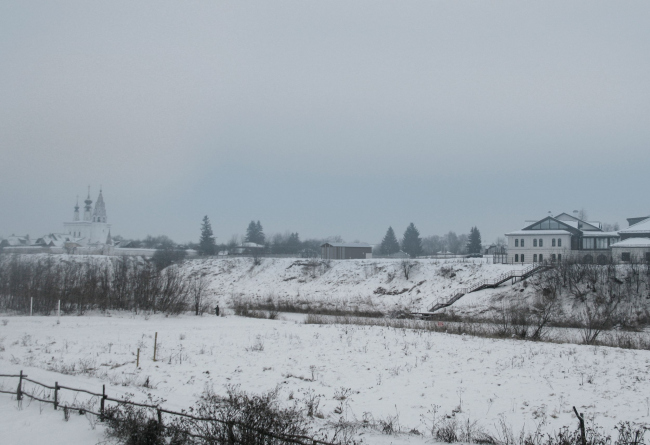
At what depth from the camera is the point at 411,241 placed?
9838cm

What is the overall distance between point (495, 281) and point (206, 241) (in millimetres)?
63057

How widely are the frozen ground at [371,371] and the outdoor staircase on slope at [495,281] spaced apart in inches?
775

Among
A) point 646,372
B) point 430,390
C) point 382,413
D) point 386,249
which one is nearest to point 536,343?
point 646,372

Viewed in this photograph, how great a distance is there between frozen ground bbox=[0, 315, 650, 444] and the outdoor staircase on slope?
19.7 m

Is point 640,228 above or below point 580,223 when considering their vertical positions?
below

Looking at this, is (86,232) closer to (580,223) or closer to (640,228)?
(580,223)

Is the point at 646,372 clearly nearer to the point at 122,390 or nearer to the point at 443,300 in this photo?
the point at 122,390

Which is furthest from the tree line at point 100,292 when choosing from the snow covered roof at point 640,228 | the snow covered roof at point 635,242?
the snow covered roof at point 640,228

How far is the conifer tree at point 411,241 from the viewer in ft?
317

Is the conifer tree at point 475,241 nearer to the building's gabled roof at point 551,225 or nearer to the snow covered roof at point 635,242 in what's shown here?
the building's gabled roof at point 551,225

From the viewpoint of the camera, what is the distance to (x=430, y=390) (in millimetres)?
14875

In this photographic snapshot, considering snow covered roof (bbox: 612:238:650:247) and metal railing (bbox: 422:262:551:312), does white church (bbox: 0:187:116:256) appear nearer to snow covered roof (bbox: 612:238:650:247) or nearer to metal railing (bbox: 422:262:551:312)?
metal railing (bbox: 422:262:551:312)

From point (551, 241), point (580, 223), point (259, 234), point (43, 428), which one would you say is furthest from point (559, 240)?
point (259, 234)

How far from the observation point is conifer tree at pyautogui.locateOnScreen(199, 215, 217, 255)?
92.7 meters
